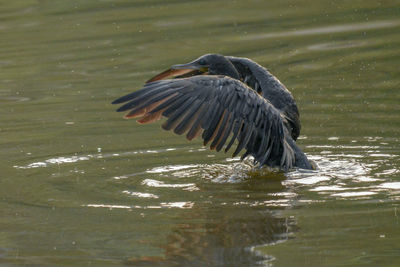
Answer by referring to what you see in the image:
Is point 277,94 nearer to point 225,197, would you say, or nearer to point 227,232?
point 225,197

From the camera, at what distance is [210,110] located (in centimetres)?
760

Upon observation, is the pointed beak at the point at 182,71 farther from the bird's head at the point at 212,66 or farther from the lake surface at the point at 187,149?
the lake surface at the point at 187,149

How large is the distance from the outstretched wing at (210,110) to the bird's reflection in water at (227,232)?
0.46 meters

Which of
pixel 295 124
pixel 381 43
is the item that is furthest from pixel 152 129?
pixel 381 43

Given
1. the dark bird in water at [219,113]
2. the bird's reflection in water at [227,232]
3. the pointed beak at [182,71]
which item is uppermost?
the pointed beak at [182,71]

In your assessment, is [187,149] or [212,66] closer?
[212,66]

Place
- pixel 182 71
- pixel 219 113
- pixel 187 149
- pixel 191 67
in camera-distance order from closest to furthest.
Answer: pixel 219 113 < pixel 191 67 < pixel 182 71 < pixel 187 149

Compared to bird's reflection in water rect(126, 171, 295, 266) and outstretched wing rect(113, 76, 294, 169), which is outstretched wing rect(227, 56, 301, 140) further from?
bird's reflection in water rect(126, 171, 295, 266)

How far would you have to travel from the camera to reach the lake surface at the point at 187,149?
630 cm

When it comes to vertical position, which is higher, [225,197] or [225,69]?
[225,69]

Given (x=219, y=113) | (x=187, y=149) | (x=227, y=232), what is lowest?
(x=227, y=232)

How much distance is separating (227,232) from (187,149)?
8.61 ft

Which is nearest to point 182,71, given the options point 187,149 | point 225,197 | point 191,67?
point 191,67

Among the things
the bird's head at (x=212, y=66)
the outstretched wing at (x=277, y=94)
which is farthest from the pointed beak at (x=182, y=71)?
the outstretched wing at (x=277, y=94)
